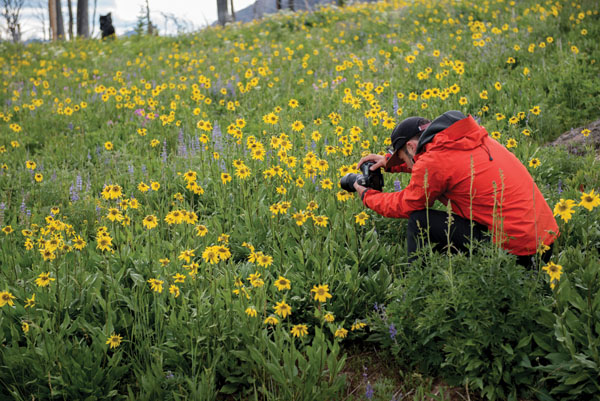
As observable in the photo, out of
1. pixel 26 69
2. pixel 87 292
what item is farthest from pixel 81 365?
pixel 26 69

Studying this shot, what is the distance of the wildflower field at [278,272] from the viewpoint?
8.19 feet

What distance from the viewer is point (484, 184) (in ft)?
9.91

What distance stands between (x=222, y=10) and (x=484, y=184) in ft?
56.9

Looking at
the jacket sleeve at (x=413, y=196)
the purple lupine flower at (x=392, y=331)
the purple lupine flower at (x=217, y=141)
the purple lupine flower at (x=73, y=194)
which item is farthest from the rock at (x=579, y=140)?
the purple lupine flower at (x=73, y=194)

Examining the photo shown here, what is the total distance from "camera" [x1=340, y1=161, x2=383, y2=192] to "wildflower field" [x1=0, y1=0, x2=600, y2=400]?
→ 0.15 meters

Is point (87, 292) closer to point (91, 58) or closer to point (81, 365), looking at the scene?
point (81, 365)

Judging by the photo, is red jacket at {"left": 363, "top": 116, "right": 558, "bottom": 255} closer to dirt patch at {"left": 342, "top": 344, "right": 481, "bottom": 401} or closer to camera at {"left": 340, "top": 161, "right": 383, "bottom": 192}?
camera at {"left": 340, "top": 161, "right": 383, "bottom": 192}

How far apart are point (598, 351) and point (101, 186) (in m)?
4.80

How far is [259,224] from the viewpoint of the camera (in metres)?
4.09

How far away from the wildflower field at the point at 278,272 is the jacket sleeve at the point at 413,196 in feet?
0.72

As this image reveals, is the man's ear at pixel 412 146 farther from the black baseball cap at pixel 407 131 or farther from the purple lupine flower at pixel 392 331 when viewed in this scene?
the purple lupine flower at pixel 392 331

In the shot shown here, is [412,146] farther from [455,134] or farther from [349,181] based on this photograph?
[349,181]

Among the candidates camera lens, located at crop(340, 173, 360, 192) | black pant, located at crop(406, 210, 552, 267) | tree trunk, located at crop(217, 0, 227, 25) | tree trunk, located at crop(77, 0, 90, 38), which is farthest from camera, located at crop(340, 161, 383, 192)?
tree trunk, located at crop(77, 0, 90, 38)

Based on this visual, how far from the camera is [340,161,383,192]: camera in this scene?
142 inches
